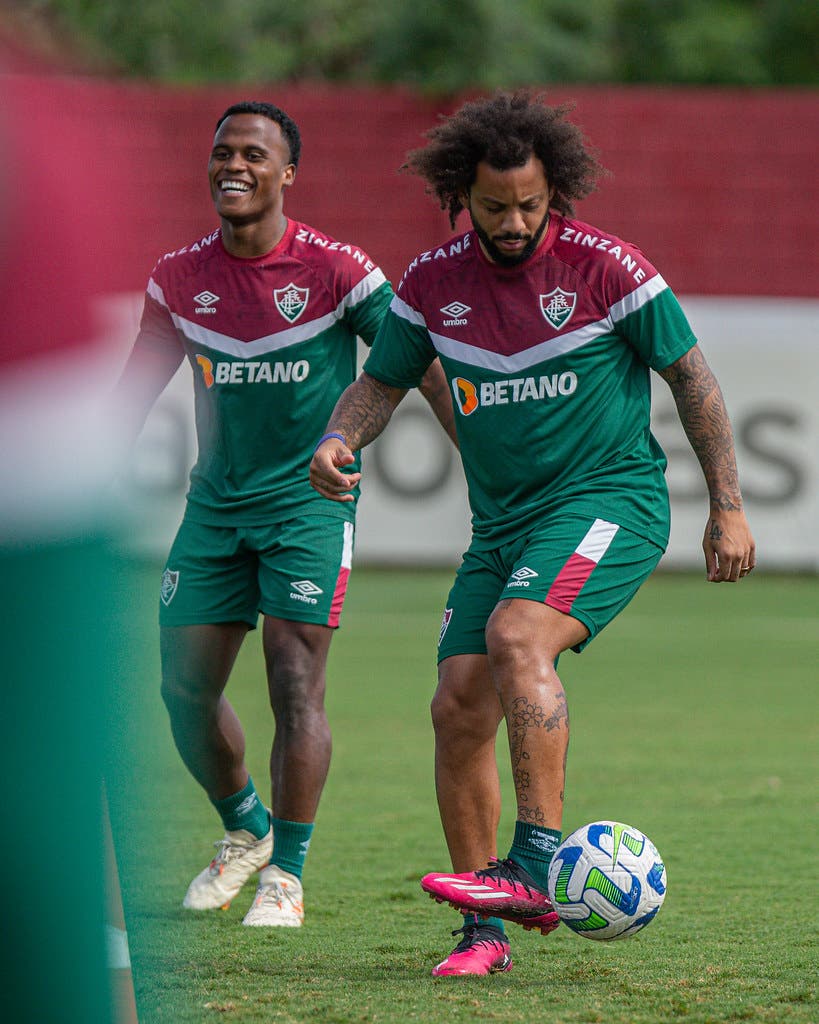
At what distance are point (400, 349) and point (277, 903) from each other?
173cm

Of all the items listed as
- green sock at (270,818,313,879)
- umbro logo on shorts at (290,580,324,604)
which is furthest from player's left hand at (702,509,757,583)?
green sock at (270,818,313,879)

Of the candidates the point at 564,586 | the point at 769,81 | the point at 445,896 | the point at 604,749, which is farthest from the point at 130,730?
the point at 769,81

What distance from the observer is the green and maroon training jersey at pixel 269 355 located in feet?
18.4

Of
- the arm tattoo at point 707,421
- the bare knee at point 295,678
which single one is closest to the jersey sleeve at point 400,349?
the arm tattoo at point 707,421

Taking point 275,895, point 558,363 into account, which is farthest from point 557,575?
point 275,895

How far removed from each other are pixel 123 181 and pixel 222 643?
13.1 ft

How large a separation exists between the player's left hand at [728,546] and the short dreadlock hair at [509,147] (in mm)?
1002

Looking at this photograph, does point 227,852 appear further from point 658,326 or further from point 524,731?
point 658,326

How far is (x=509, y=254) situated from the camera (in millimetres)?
4684

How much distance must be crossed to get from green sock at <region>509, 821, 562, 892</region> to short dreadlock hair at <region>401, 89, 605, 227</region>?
1755 millimetres

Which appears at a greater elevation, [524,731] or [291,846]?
[524,731]

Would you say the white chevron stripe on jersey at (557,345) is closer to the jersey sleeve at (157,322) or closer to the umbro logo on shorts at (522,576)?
the umbro logo on shorts at (522,576)

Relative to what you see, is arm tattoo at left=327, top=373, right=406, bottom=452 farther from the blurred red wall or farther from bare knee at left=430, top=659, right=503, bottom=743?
the blurred red wall

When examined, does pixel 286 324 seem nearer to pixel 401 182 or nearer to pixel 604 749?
pixel 604 749
